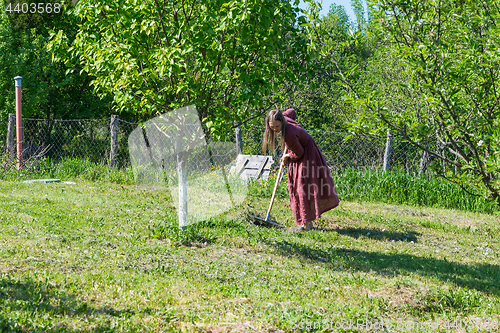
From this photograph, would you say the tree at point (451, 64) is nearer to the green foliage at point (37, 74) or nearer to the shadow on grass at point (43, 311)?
the shadow on grass at point (43, 311)

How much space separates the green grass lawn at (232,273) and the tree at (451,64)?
1.31m

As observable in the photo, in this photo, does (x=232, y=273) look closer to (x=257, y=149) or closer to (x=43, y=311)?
(x=43, y=311)

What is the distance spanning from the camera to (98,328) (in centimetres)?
290

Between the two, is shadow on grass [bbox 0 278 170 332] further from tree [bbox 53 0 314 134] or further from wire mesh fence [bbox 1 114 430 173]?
wire mesh fence [bbox 1 114 430 173]

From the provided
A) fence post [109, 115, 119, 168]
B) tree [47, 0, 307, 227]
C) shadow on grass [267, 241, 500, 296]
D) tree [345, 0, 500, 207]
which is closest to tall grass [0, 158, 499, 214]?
fence post [109, 115, 119, 168]

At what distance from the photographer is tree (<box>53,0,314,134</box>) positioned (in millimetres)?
4285

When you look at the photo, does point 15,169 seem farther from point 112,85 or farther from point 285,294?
point 285,294

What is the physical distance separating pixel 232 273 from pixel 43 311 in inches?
70.4

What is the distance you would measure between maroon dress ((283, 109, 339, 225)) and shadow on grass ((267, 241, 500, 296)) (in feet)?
2.81

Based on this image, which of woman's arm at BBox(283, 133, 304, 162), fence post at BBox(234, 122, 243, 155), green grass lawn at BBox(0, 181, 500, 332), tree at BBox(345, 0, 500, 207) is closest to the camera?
green grass lawn at BBox(0, 181, 500, 332)

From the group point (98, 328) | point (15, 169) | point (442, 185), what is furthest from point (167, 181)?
point (98, 328)

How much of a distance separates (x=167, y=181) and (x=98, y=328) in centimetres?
765

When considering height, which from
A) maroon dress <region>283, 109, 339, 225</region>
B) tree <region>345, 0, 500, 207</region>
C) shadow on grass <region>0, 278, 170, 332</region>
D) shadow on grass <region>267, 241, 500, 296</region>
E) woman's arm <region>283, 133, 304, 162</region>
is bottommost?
shadow on grass <region>267, 241, 500, 296</region>

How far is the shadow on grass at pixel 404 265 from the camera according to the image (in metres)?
4.60
